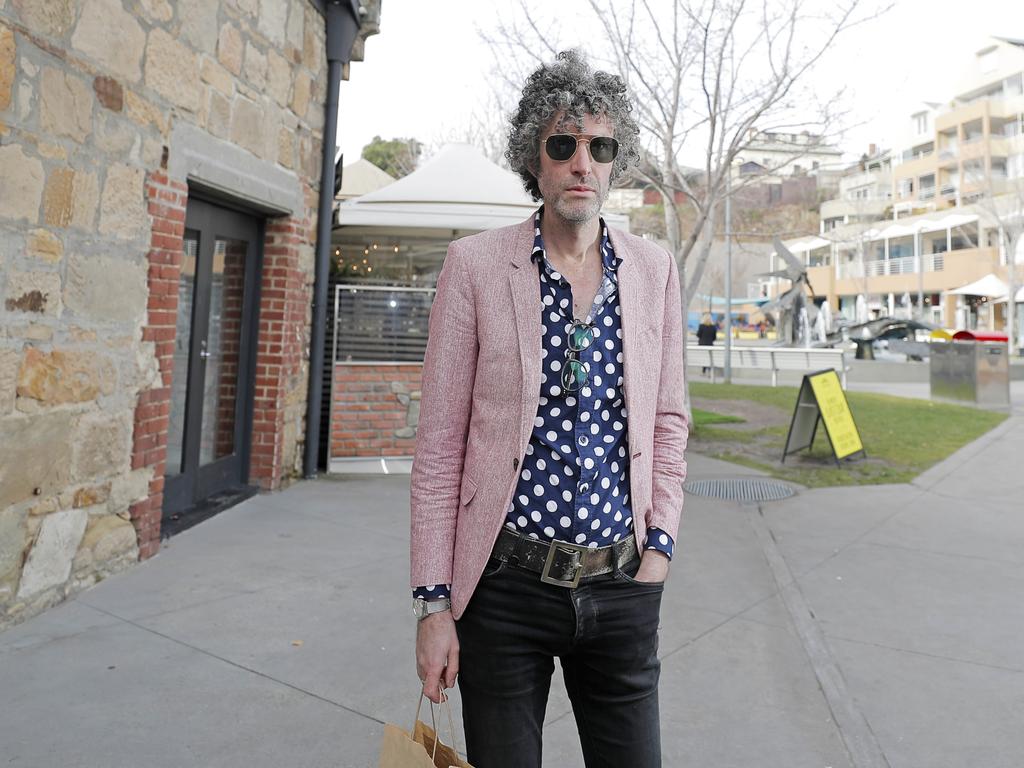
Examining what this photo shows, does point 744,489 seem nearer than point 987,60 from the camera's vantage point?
Yes

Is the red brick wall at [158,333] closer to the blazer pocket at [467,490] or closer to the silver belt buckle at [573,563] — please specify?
the blazer pocket at [467,490]

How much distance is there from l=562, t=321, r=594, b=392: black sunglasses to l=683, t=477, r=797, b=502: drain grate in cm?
538

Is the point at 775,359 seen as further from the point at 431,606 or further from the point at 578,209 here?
the point at 431,606

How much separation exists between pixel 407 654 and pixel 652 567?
79.9 inches

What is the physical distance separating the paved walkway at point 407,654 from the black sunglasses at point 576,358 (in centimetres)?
159

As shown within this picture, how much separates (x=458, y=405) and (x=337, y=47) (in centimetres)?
592

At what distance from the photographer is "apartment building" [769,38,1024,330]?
42531 millimetres

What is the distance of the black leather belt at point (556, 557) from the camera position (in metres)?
1.46

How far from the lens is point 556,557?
147 centimetres

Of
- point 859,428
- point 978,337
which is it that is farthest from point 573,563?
point 978,337

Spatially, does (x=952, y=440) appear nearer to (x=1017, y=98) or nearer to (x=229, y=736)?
(x=229, y=736)

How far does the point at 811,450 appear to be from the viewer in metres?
8.59

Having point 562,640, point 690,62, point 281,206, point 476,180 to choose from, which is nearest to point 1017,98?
point 690,62

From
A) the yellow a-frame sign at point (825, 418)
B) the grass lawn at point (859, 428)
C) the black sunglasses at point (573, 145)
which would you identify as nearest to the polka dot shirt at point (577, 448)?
the black sunglasses at point (573, 145)
